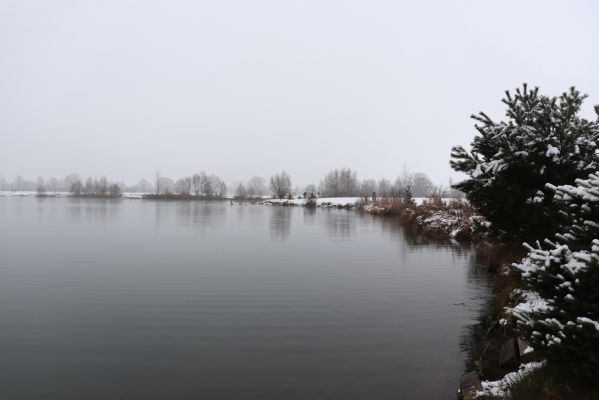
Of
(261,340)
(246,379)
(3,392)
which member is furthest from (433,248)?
(3,392)

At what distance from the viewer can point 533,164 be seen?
6602 millimetres

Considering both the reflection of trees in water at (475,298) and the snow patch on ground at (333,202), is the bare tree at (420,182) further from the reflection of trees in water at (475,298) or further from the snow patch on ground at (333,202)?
the reflection of trees in water at (475,298)

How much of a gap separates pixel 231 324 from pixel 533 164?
19.5 ft

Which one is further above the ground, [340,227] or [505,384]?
[505,384]

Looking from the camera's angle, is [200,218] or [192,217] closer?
[200,218]

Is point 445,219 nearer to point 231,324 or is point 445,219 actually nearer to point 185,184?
point 231,324

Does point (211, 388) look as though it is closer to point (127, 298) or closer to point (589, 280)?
point (589, 280)

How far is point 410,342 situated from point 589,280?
11.8 ft

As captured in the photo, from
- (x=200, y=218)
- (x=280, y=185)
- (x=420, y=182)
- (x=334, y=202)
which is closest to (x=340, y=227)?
(x=200, y=218)

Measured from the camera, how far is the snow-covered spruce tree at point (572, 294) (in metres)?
3.18

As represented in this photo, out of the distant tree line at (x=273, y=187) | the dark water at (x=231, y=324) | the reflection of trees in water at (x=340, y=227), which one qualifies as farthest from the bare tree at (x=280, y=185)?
the dark water at (x=231, y=324)

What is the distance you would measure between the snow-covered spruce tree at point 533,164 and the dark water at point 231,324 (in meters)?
2.22

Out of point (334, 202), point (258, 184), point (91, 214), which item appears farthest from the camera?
point (258, 184)

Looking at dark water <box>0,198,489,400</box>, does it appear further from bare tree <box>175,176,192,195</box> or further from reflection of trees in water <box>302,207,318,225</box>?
bare tree <box>175,176,192,195</box>
